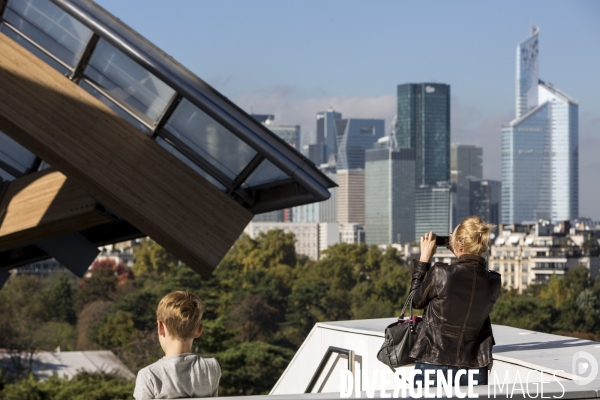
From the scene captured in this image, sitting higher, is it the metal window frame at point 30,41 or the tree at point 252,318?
the metal window frame at point 30,41

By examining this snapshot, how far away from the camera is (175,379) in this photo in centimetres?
298

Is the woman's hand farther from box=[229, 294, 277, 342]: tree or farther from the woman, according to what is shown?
box=[229, 294, 277, 342]: tree

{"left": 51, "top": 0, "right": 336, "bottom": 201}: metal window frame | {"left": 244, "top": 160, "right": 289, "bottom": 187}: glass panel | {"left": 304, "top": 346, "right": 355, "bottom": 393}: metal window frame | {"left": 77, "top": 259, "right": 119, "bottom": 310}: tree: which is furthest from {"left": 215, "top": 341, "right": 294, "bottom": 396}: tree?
{"left": 51, "top": 0, "right": 336, "bottom": 201}: metal window frame

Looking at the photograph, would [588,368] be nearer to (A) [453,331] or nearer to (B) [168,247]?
(A) [453,331]

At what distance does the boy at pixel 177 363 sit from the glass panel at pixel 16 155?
5618 mm

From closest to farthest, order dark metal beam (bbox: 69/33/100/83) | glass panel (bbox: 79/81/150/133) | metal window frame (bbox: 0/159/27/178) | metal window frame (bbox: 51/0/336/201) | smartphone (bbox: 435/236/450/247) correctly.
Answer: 1. smartphone (bbox: 435/236/450/247)
2. metal window frame (bbox: 51/0/336/201)
3. dark metal beam (bbox: 69/33/100/83)
4. glass panel (bbox: 79/81/150/133)
5. metal window frame (bbox: 0/159/27/178)

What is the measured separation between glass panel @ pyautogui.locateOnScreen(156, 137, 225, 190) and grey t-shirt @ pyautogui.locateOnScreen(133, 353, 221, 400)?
4.50 metres

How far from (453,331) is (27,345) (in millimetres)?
58659

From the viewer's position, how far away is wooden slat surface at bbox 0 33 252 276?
696 cm

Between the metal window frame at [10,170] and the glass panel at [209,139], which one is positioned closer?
the glass panel at [209,139]

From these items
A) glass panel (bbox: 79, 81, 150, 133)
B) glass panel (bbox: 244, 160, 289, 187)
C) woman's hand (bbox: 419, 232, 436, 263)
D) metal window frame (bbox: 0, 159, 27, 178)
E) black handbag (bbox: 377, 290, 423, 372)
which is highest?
glass panel (bbox: 79, 81, 150, 133)

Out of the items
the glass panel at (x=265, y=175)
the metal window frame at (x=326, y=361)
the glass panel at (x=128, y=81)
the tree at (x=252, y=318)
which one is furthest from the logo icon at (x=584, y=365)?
the tree at (x=252, y=318)

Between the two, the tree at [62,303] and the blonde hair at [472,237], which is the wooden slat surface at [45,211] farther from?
the tree at [62,303]

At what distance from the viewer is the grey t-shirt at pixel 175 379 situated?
9.72 feet
